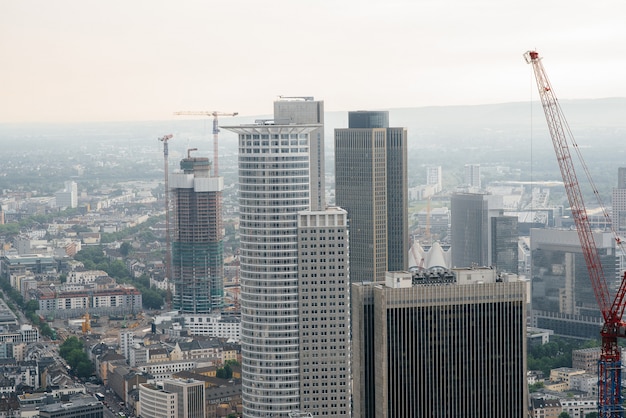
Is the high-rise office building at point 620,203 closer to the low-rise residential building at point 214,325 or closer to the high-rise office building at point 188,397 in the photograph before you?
the low-rise residential building at point 214,325

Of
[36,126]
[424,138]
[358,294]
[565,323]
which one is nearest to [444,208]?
[424,138]

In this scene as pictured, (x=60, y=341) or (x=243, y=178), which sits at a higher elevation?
(x=243, y=178)

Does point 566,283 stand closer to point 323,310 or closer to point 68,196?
point 323,310

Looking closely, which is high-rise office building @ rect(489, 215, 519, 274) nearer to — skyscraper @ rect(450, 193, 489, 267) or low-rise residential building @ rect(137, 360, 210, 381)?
skyscraper @ rect(450, 193, 489, 267)

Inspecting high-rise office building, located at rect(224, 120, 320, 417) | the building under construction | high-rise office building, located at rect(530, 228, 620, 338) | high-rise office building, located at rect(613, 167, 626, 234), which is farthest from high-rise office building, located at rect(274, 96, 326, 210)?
high-rise office building, located at rect(613, 167, 626, 234)

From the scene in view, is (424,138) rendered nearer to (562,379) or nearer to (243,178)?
(562,379)
